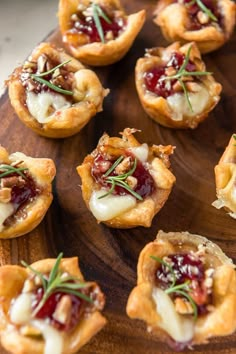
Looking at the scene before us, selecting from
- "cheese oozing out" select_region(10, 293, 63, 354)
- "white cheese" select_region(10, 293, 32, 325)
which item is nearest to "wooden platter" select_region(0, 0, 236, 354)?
"cheese oozing out" select_region(10, 293, 63, 354)

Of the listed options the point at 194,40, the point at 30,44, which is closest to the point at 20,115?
the point at 194,40

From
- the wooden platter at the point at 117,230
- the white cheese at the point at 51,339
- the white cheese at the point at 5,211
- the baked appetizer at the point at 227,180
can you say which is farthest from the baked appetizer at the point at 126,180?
the white cheese at the point at 51,339

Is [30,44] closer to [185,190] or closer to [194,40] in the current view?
[194,40]

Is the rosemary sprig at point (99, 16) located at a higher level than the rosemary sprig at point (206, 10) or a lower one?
higher

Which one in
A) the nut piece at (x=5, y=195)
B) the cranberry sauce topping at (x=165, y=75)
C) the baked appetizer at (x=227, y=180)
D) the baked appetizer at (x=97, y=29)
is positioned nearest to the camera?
the nut piece at (x=5, y=195)

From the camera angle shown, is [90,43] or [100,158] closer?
[100,158]

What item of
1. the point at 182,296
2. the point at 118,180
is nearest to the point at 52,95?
the point at 118,180

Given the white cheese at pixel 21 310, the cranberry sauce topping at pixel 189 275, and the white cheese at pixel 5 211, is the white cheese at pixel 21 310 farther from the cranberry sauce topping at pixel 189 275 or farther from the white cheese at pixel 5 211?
the cranberry sauce topping at pixel 189 275

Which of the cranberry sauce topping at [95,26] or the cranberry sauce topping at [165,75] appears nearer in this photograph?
the cranberry sauce topping at [165,75]
